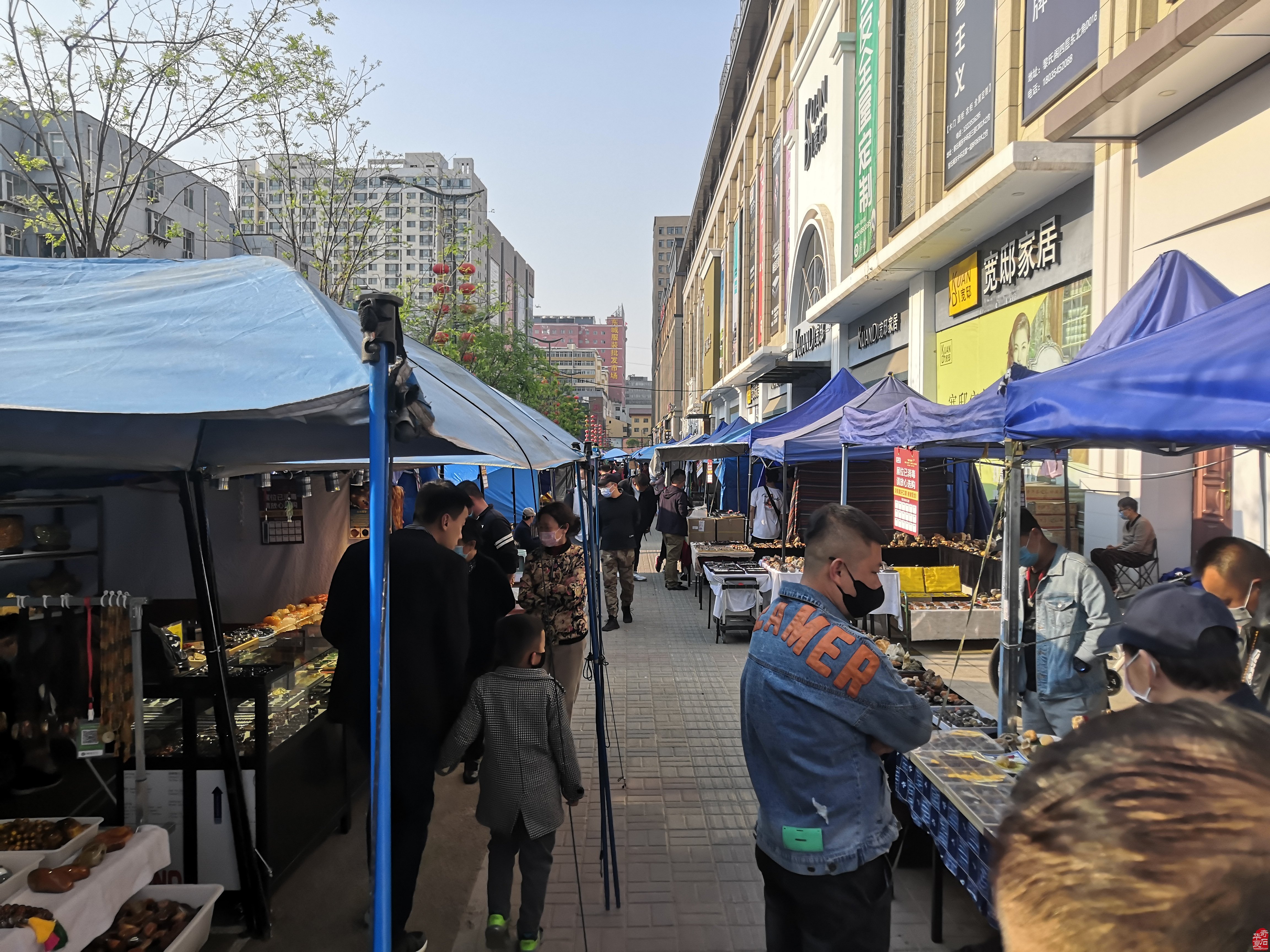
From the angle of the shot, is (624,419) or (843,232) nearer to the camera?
(843,232)

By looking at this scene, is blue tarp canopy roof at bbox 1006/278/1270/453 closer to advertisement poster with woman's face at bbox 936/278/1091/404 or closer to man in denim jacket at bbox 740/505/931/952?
man in denim jacket at bbox 740/505/931/952

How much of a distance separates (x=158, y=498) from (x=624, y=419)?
167 metres

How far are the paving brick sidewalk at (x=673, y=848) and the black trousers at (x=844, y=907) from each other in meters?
1.63

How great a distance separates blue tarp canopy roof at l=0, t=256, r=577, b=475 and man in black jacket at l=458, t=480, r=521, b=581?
3.81 meters

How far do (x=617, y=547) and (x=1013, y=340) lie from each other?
719 centimetres

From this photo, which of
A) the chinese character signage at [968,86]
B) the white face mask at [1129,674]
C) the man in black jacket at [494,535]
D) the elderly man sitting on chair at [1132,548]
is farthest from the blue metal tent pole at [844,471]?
the white face mask at [1129,674]

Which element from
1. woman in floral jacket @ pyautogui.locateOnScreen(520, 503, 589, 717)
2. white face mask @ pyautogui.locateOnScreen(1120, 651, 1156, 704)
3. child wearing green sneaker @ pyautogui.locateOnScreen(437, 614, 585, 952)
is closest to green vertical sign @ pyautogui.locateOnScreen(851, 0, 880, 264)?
woman in floral jacket @ pyautogui.locateOnScreen(520, 503, 589, 717)

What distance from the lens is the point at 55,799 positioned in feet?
13.5

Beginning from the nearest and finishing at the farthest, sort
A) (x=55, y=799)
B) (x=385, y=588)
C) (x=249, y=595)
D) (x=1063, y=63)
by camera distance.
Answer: (x=385, y=588) < (x=55, y=799) < (x=249, y=595) < (x=1063, y=63)

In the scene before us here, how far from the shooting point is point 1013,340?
488 inches

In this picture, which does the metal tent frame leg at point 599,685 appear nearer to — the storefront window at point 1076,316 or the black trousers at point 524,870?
the black trousers at point 524,870

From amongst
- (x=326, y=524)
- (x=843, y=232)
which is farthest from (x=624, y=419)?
(x=326, y=524)

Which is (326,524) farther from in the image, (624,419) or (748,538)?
(624,419)

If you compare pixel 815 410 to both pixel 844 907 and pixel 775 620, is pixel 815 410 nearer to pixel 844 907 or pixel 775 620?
pixel 775 620
